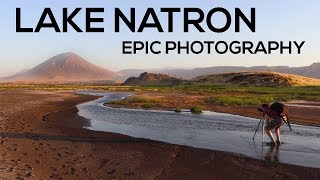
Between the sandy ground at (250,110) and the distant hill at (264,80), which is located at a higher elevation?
the distant hill at (264,80)

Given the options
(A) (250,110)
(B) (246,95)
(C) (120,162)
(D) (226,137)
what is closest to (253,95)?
(B) (246,95)

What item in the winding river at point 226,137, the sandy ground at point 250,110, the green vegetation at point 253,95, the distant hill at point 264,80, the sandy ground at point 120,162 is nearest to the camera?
the sandy ground at point 120,162

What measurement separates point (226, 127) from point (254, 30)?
17.6 metres

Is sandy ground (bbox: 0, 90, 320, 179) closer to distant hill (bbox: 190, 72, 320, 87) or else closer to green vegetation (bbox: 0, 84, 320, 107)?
green vegetation (bbox: 0, 84, 320, 107)

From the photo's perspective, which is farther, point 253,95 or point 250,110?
point 253,95

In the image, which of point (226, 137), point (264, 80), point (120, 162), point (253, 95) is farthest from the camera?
point (264, 80)

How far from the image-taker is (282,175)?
12.8m

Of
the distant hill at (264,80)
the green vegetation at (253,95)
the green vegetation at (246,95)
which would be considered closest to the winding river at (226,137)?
the green vegetation at (246,95)

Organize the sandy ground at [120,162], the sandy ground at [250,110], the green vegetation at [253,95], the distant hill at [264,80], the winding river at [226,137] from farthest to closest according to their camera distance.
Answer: the distant hill at [264,80] → the green vegetation at [253,95] → the sandy ground at [250,110] → the winding river at [226,137] → the sandy ground at [120,162]

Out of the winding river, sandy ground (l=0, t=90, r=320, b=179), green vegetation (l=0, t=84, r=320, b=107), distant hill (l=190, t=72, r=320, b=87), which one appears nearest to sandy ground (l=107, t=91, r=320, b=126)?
green vegetation (l=0, t=84, r=320, b=107)

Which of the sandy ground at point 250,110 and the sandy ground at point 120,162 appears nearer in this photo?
the sandy ground at point 120,162

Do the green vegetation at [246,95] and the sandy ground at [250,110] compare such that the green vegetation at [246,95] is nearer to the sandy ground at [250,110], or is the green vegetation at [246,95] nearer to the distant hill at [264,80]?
the sandy ground at [250,110]

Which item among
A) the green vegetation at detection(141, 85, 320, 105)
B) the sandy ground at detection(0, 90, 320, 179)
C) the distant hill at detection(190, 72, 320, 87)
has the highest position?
the distant hill at detection(190, 72, 320, 87)

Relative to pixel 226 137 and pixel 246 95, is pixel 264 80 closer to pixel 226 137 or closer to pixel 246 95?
pixel 246 95
